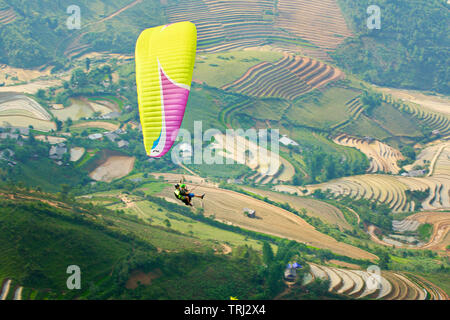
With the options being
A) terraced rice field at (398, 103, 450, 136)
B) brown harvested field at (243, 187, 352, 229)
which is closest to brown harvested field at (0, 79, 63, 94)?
brown harvested field at (243, 187, 352, 229)

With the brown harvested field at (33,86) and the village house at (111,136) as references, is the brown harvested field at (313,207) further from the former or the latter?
the brown harvested field at (33,86)

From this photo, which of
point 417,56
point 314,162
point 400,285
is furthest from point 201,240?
point 417,56

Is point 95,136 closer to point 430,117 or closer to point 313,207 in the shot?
point 313,207

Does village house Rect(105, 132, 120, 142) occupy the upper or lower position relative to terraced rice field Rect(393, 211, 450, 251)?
upper

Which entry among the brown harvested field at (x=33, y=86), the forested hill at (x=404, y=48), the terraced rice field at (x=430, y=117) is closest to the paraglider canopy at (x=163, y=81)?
the brown harvested field at (x=33, y=86)

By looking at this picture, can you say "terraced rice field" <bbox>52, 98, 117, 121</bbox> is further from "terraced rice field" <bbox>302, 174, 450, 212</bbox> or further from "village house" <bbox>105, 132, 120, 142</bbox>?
"terraced rice field" <bbox>302, 174, 450, 212</bbox>

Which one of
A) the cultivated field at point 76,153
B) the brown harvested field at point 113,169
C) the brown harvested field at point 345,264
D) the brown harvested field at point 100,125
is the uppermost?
the brown harvested field at point 100,125

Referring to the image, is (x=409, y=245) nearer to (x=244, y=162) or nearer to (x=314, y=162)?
(x=314, y=162)
